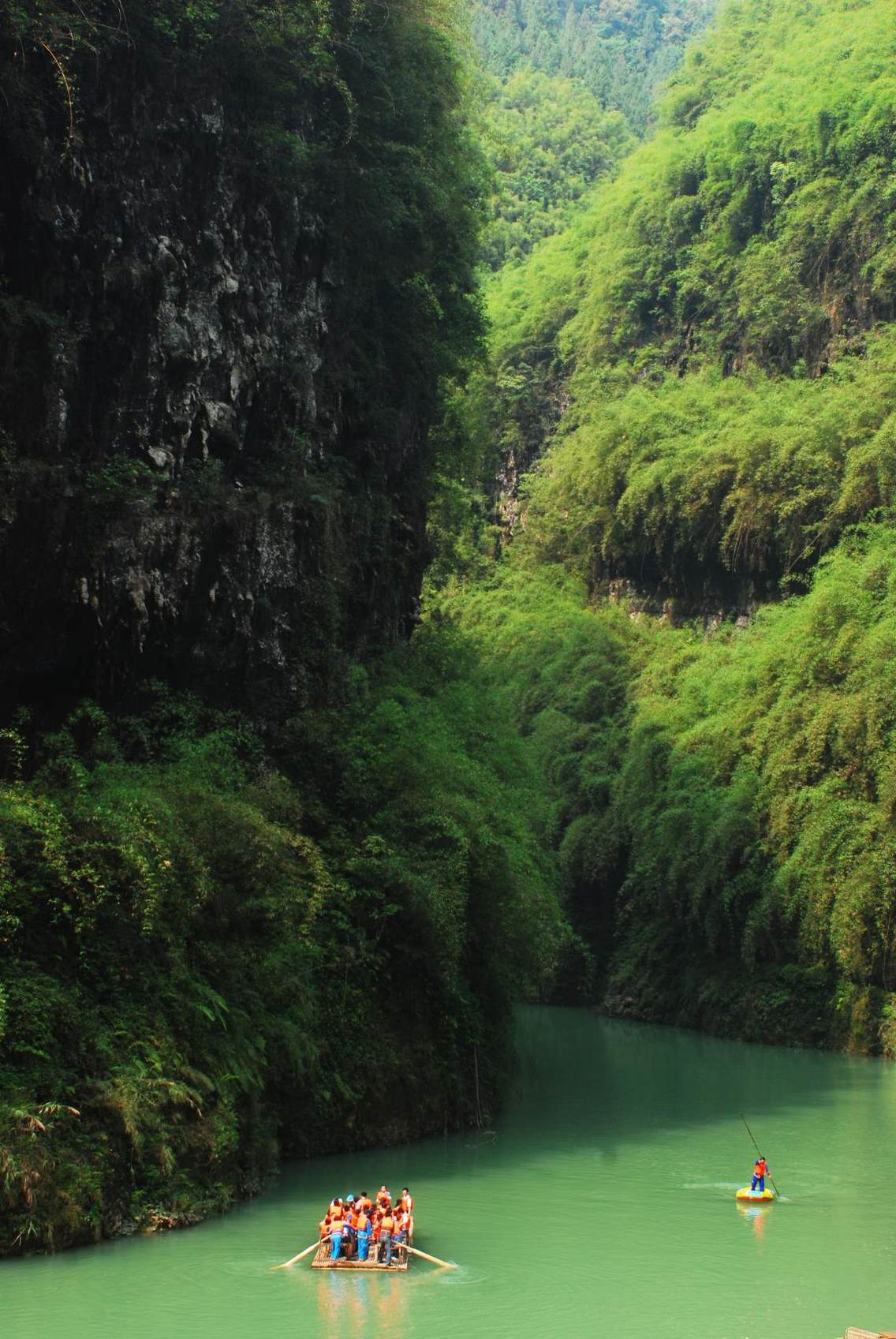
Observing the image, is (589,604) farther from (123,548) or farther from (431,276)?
(123,548)

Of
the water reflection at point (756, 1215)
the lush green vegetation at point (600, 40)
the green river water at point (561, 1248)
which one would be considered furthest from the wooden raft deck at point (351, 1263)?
the lush green vegetation at point (600, 40)

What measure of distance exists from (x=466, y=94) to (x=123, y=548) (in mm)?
19187

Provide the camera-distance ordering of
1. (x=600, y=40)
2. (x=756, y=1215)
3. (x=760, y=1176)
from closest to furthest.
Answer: (x=756, y=1215)
(x=760, y=1176)
(x=600, y=40)

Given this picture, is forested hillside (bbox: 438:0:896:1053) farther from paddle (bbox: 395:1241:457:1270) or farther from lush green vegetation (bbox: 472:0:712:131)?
lush green vegetation (bbox: 472:0:712:131)

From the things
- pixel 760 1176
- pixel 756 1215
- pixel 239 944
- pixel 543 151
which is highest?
pixel 543 151

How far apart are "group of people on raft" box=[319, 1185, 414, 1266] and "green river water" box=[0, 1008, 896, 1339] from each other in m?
0.33

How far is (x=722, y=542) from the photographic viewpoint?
179ft

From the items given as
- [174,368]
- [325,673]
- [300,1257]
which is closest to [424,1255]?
[300,1257]

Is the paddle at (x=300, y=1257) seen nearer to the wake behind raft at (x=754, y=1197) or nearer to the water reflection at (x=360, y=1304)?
the water reflection at (x=360, y=1304)

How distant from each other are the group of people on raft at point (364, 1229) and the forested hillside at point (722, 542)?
76.0 feet

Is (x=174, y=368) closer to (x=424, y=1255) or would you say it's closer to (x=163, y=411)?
(x=163, y=411)

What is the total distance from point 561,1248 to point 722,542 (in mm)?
38507

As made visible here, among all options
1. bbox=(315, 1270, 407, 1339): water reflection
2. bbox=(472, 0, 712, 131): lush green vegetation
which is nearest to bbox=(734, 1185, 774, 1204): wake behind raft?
bbox=(315, 1270, 407, 1339): water reflection

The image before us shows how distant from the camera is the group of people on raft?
1705 cm
